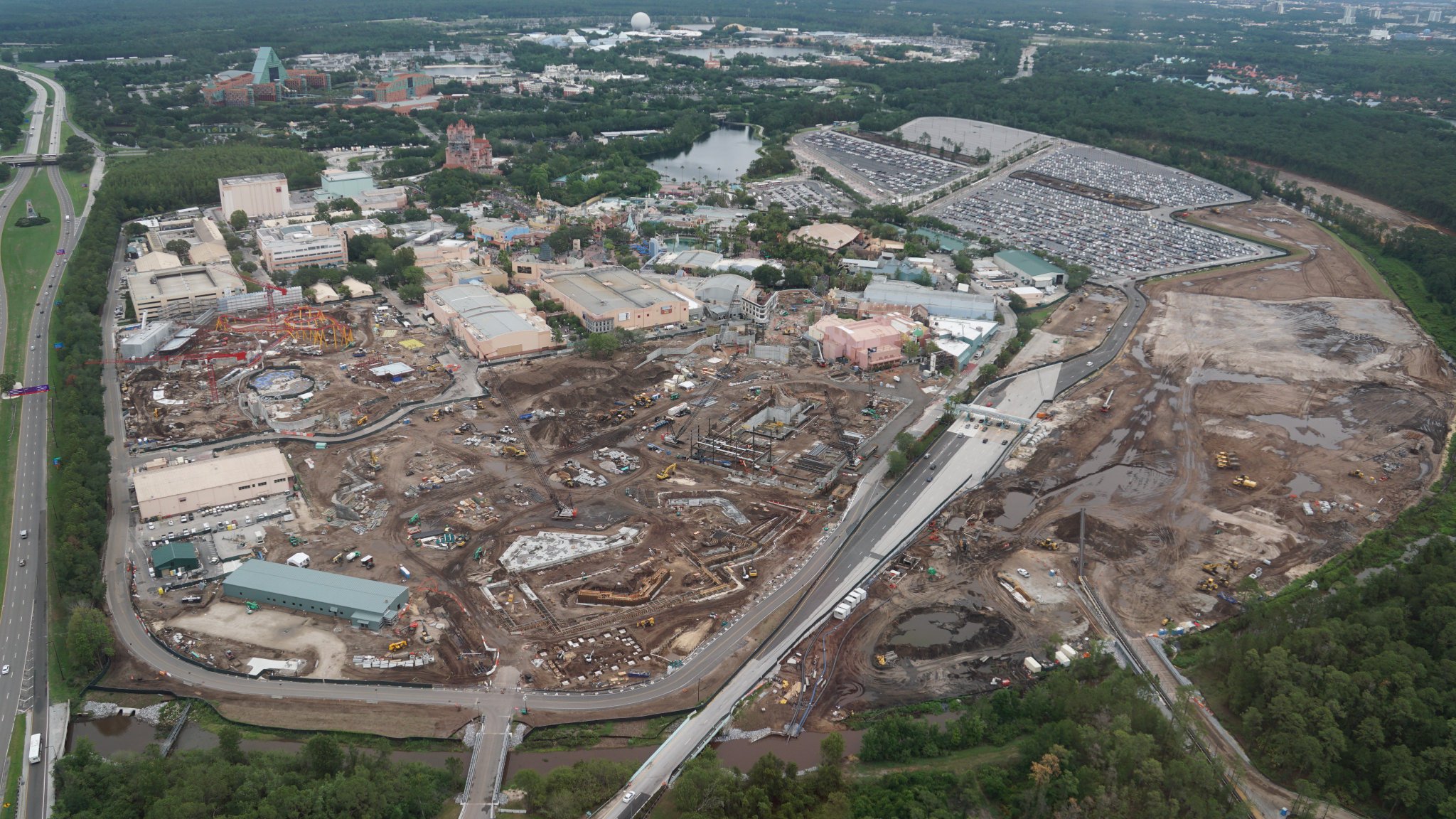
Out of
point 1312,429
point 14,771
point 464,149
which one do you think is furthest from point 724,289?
point 14,771

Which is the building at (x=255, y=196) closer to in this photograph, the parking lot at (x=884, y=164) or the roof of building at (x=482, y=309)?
the roof of building at (x=482, y=309)

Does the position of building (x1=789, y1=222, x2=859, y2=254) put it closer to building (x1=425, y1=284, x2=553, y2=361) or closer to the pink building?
the pink building

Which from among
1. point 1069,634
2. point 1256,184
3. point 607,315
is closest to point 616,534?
point 1069,634

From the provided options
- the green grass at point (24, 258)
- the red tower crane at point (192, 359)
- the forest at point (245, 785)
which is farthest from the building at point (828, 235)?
the forest at point (245, 785)

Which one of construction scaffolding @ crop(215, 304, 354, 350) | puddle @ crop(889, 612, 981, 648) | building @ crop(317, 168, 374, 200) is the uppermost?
building @ crop(317, 168, 374, 200)

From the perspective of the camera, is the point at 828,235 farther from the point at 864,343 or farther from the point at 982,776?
the point at 982,776

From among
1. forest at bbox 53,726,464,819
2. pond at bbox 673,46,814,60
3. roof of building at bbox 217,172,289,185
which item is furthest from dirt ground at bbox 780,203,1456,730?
pond at bbox 673,46,814,60
